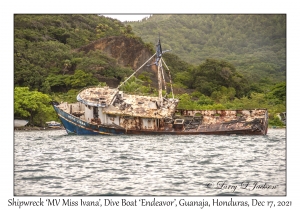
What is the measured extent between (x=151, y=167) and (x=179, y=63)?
275ft

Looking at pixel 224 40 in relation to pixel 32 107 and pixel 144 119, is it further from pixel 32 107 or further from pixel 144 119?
pixel 144 119

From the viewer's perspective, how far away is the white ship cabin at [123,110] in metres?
52.0

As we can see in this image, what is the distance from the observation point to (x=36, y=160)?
34.0 m

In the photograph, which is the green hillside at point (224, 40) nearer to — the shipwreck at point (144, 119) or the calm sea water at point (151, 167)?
the shipwreck at point (144, 119)

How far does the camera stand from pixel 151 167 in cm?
3134

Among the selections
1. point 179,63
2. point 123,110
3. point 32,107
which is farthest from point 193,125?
point 179,63

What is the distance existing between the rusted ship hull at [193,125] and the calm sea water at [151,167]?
208 inches

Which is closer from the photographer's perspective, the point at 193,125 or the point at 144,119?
the point at 144,119

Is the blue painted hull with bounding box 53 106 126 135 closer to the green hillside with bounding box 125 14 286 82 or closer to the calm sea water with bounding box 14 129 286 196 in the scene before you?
the calm sea water with bounding box 14 129 286 196

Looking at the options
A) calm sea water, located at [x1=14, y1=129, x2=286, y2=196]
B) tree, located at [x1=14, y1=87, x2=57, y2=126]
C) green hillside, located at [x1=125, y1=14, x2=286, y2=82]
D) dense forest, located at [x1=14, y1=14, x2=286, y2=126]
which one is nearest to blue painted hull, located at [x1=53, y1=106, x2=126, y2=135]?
calm sea water, located at [x1=14, y1=129, x2=286, y2=196]

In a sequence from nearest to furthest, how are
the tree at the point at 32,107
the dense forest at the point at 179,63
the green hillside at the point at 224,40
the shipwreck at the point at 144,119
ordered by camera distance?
the shipwreck at the point at 144,119
the tree at the point at 32,107
the dense forest at the point at 179,63
the green hillside at the point at 224,40

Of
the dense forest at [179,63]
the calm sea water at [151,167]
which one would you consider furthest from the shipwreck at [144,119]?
the dense forest at [179,63]

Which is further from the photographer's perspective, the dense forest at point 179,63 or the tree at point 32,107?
the dense forest at point 179,63
